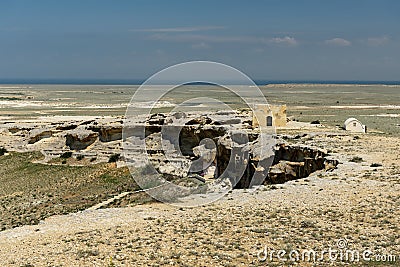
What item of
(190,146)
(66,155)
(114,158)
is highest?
(190,146)

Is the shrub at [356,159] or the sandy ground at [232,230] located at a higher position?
the shrub at [356,159]

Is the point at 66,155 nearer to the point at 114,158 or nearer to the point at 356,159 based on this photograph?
the point at 114,158

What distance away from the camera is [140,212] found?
15320 mm

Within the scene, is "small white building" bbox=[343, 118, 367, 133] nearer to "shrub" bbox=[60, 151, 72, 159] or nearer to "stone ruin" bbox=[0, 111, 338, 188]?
"stone ruin" bbox=[0, 111, 338, 188]

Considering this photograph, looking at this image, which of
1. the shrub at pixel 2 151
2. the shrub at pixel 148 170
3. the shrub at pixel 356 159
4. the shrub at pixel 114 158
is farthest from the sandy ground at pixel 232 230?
the shrub at pixel 2 151

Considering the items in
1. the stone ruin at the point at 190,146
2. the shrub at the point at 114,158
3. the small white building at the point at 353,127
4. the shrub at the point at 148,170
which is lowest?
the shrub at the point at 148,170

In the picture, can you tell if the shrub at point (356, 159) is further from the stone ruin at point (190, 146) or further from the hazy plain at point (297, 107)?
the hazy plain at point (297, 107)

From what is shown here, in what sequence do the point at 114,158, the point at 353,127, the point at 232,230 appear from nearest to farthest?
the point at 232,230
the point at 114,158
the point at 353,127

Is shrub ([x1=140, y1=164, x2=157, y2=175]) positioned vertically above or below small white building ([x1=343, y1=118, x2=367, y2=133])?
below

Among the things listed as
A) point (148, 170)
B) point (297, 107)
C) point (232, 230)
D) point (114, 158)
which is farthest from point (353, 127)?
point (297, 107)

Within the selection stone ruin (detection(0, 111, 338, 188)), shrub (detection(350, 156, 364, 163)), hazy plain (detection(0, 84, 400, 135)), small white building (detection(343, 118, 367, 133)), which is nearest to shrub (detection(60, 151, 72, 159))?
stone ruin (detection(0, 111, 338, 188))

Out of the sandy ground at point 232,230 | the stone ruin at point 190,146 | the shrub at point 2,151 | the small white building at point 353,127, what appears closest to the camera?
the sandy ground at point 232,230

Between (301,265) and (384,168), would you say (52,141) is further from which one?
(301,265)

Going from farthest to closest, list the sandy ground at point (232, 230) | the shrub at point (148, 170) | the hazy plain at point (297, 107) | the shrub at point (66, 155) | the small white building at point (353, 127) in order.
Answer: the hazy plain at point (297, 107), the small white building at point (353, 127), the shrub at point (66, 155), the shrub at point (148, 170), the sandy ground at point (232, 230)
